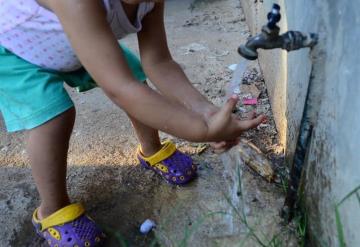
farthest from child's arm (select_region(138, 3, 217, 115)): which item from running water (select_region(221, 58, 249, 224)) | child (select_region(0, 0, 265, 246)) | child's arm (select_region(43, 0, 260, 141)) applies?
child's arm (select_region(43, 0, 260, 141))

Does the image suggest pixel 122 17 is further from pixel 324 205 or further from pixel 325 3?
pixel 324 205

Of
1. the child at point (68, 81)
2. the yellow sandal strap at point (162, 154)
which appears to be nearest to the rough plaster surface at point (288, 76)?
the child at point (68, 81)

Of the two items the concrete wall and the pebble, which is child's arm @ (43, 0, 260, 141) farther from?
the pebble

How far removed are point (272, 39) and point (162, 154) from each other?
3.00 ft

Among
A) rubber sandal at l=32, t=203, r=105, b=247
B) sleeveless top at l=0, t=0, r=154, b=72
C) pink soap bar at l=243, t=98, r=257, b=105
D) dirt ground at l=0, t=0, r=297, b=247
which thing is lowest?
pink soap bar at l=243, t=98, r=257, b=105

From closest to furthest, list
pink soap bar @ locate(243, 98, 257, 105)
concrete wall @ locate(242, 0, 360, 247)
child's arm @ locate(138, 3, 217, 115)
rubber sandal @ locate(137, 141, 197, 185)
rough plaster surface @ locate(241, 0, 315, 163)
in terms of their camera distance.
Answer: concrete wall @ locate(242, 0, 360, 247), rough plaster surface @ locate(241, 0, 315, 163), child's arm @ locate(138, 3, 217, 115), rubber sandal @ locate(137, 141, 197, 185), pink soap bar @ locate(243, 98, 257, 105)

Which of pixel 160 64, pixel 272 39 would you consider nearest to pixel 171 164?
pixel 160 64

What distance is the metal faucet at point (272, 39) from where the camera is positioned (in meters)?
1.23

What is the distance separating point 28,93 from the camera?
1.67 m

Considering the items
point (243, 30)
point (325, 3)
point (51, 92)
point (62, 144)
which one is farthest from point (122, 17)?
point (243, 30)

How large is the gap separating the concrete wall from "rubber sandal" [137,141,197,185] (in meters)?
0.44

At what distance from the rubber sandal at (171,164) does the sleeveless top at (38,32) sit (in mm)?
549

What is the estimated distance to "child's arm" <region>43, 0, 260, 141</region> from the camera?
4.34 feet

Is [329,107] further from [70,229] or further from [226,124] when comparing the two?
[70,229]
